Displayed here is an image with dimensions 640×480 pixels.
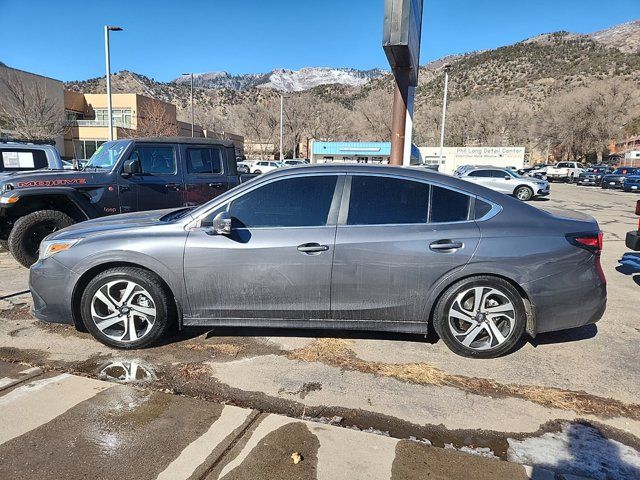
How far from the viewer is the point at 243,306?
3703 mm

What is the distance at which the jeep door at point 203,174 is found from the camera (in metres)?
7.51

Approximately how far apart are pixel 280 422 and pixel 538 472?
1504 mm

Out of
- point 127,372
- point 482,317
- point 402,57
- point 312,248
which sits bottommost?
point 127,372

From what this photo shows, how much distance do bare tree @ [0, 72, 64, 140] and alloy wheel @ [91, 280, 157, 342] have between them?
28.8m

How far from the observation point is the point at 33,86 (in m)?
38.1

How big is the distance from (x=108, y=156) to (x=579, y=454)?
742 cm

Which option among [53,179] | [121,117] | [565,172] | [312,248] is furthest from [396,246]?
[121,117]

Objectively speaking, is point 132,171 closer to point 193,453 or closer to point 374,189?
point 374,189

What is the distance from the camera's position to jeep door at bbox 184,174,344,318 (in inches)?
142

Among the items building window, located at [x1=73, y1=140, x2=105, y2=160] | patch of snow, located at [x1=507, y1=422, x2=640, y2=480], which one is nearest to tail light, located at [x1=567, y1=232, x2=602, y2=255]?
patch of snow, located at [x1=507, y1=422, x2=640, y2=480]

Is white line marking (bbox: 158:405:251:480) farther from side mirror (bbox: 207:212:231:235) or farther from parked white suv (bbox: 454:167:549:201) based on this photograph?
parked white suv (bbox: 454:167:549:201)

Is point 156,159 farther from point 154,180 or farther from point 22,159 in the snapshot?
point 22,159

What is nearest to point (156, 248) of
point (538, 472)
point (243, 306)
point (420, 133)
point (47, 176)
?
point (243, 306)

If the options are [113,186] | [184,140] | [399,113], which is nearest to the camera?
[113,186]
